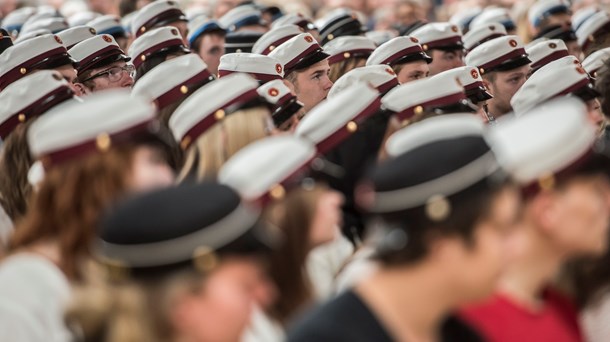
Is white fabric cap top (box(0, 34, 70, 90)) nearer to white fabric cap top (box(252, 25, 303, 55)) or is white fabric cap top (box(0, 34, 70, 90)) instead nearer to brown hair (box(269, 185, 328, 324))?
white fabric cap top (box(252, 25, 303, 55))

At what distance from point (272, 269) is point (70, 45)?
5.20 m

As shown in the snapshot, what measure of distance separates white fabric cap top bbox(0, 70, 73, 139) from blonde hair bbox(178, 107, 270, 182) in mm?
858

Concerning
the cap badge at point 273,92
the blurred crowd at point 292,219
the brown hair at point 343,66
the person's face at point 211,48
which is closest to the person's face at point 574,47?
the brown hair at point 343,66

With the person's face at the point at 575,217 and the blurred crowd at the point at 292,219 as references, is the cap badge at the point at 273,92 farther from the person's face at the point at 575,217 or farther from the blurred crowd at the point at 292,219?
the person's face at the point at 575,217

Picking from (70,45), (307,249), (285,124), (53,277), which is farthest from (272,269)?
(70,45)

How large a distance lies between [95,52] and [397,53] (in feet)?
5.97

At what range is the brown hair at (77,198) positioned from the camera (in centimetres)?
335

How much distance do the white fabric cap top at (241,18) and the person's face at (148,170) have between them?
6840 millimetres

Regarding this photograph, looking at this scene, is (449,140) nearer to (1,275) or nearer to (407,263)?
(407,263)

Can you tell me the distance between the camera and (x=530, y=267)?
3209mm

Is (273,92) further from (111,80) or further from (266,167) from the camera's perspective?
(266,167)

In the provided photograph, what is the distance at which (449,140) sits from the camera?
2725 millimetres

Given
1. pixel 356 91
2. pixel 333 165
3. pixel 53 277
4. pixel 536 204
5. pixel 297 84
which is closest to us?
pixel 536 204

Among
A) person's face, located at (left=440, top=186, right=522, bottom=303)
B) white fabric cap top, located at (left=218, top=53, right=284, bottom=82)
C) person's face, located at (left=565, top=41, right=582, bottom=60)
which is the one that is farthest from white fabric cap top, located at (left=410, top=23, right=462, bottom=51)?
person's face, located at (left=440, top=186, right=522, bottom=303)
